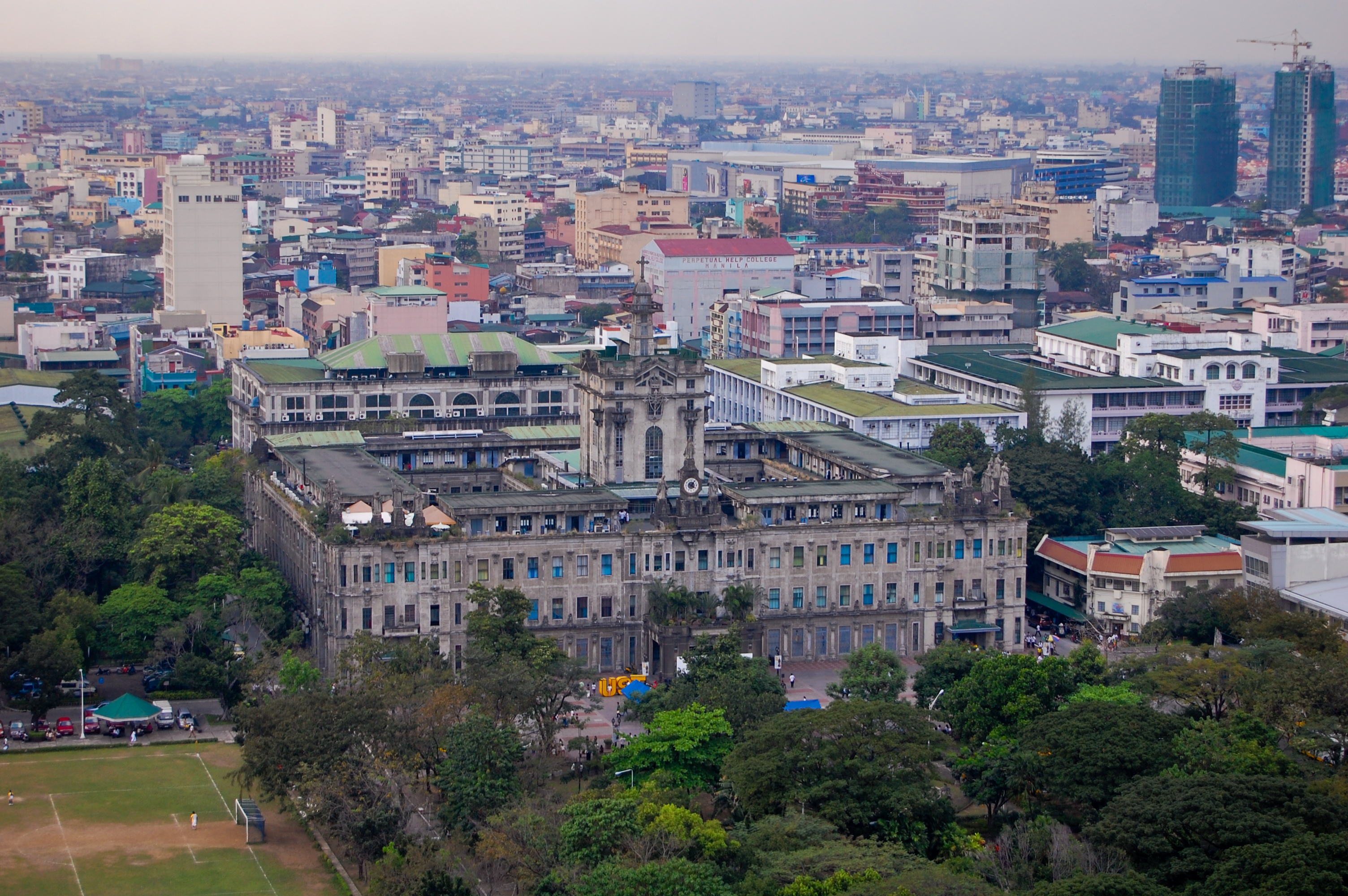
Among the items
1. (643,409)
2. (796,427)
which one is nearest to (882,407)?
(796,427)

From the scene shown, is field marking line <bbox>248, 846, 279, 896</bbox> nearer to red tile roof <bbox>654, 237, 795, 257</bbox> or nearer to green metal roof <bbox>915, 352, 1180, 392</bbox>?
green metal roof <bbox>915, 352, 1180, 392</bbox>

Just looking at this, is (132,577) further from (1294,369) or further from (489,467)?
(1294,369)

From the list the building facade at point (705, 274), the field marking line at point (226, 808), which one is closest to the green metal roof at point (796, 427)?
the field marking line at point (226, 808)

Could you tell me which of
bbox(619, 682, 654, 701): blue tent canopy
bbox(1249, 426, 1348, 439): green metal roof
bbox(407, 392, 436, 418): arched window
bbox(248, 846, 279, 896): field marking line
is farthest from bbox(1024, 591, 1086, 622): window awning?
bbox(248, 846, 279, 896): field marking line

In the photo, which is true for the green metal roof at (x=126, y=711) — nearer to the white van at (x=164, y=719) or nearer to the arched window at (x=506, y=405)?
the white van at (x=164, y=719)

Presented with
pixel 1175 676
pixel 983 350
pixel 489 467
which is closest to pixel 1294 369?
pixel 983 350

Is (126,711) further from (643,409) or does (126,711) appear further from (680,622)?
(643,409)
